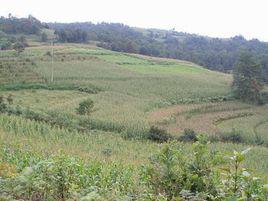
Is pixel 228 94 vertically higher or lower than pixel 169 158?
lower

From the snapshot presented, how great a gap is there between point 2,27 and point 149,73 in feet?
166

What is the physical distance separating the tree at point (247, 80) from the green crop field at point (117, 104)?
173 cm

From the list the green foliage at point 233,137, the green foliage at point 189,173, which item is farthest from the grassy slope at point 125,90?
the green foliage at point 189,173

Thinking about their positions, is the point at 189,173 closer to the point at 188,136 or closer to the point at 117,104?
the point at 188,136

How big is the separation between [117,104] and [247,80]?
73.3ft

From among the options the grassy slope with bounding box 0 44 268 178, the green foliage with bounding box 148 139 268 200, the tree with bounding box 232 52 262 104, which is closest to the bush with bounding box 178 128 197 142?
the grassy slope with bounding box 0 44 268 178

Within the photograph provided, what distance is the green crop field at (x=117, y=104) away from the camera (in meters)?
29.9

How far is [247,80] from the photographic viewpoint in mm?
62781

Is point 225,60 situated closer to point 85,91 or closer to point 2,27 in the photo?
point 2,27

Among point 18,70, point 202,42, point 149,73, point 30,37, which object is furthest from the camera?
point 202,42

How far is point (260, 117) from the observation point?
5381 cm

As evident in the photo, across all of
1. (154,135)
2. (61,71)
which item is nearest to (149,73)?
(61,71)

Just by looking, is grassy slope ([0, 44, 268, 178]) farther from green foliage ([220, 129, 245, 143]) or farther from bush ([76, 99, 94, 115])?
green foliage ([220, 129, 245, 143])

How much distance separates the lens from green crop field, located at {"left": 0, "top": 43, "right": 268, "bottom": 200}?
98.2 ft
